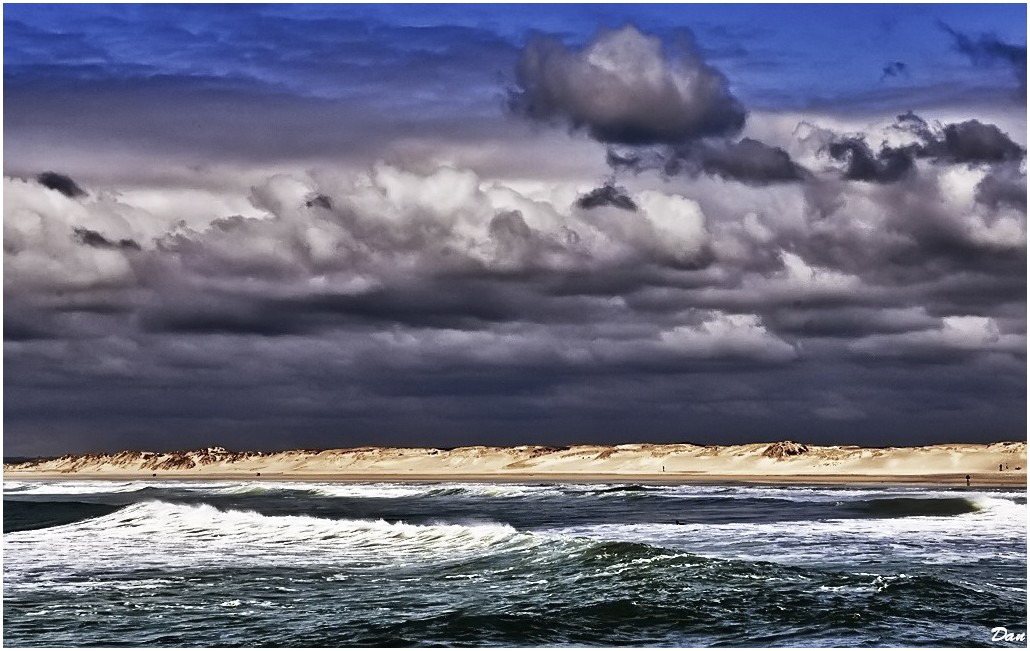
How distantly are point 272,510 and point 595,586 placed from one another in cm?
3249

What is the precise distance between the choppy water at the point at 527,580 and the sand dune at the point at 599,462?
4136cm

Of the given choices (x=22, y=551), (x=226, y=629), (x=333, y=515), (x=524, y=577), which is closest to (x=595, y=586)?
(x=524, y=577)

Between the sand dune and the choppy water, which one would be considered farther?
the sand dune

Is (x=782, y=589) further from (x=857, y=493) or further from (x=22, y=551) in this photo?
(x=857, y=493)

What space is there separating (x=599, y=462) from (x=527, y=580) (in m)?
99.8

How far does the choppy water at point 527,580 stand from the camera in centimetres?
1800

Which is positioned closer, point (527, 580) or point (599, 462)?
point (527, 580)

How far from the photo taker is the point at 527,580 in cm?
2362

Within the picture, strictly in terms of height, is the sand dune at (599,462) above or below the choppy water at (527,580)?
above

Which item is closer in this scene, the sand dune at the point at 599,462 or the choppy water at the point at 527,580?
the choppy water at the point at 527,580

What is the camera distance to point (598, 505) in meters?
52.8

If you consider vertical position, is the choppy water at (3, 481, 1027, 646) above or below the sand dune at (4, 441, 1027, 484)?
below

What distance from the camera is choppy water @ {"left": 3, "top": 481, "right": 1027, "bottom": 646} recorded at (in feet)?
59.1

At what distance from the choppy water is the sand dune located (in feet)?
136
